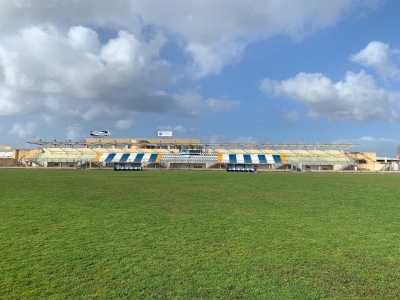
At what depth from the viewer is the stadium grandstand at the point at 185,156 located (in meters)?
72.2

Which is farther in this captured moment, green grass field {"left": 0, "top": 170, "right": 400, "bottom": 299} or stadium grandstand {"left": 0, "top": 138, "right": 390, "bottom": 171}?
stadium grandstand {"left": 0, "top": 138, "right": 390, "bottom": 171}

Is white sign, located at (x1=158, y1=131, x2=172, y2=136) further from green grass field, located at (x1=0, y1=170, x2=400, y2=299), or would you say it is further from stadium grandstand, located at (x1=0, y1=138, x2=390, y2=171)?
green grass field, located at (x1=0, y1=170, x2=400, y2=299)

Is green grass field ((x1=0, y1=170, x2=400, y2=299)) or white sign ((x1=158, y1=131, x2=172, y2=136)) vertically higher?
white sign ((x1=158, y1=131, x2=172, y2=136))

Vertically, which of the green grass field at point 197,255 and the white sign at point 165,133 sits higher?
the white sign at point 165,133

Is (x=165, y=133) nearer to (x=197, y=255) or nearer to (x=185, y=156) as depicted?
(x=185, y=156)

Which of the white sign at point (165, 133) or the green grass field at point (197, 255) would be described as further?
the white sign at point (165, 133)

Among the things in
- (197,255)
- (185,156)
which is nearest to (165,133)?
(185,156)

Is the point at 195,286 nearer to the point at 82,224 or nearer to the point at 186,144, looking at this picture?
the point at 82,224

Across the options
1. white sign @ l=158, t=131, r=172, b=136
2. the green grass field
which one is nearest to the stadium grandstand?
white sign @ l=158, t=131, r=172, b=136

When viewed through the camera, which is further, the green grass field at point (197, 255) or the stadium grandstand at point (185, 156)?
the stadium grandstand at point (185, 156)

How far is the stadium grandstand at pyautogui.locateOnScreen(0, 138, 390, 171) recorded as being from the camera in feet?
237

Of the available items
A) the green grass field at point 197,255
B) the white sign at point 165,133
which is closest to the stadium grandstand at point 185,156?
the white sign at point 165,133

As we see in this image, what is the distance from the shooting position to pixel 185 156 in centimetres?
7531

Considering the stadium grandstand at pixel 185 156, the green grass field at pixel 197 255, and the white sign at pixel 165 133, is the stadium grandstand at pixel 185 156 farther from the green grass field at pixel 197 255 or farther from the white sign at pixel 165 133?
the green grass field at pixel 197 255
